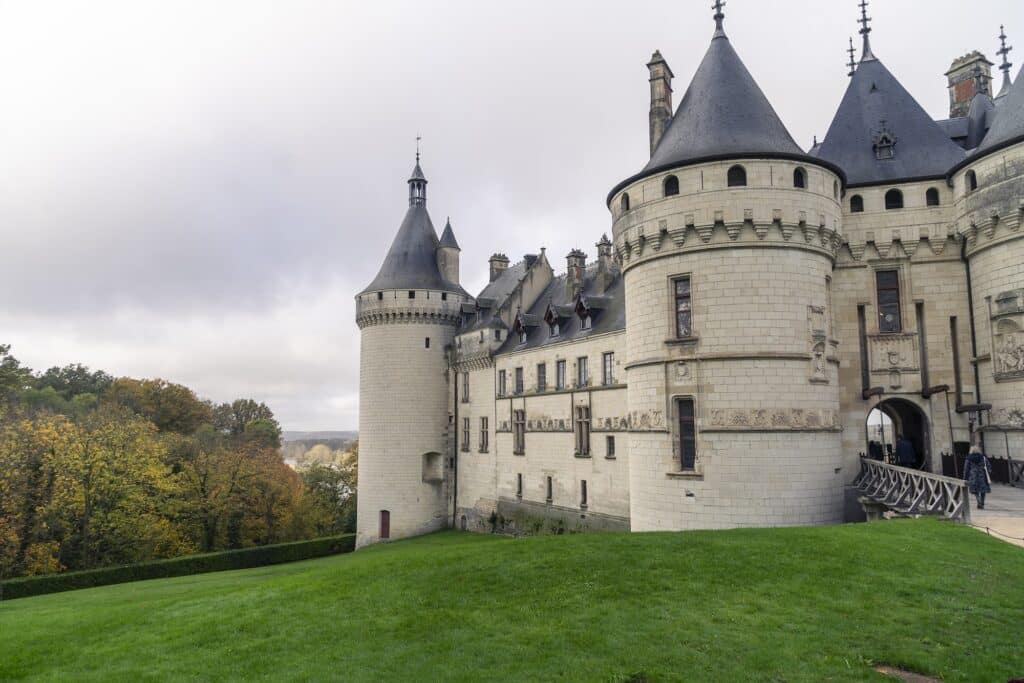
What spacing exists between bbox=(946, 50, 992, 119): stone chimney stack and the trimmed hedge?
4226cm

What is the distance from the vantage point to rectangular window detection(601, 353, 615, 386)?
3008 centimetres

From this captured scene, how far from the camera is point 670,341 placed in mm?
19266

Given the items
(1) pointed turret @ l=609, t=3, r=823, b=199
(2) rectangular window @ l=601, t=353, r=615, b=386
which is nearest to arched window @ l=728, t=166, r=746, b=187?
(1) pointed turret @ l=609, t=3, r=823, b=199

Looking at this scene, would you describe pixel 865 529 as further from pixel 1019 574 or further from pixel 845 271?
pixel 845 271

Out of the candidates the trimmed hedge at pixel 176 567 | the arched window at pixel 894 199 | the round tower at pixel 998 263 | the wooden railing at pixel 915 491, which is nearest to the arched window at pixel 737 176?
the arched window at pixel 894 199

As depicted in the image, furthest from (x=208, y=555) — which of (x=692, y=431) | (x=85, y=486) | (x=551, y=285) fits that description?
(x=692, y=431)

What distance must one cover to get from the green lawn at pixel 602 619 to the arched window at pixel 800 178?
9992 millimetres

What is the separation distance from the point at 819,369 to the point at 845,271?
4675 millimetres

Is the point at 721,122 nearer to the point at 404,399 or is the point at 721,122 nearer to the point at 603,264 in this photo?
the point at 603,264

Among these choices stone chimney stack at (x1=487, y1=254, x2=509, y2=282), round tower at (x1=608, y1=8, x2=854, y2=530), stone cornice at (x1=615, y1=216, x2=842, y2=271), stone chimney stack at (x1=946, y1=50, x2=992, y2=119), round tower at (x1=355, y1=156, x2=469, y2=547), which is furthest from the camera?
stone chimney stack at (x1=487, y1=254, x2=509, y2=282)

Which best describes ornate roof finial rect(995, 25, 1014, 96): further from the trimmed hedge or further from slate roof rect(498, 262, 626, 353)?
the trimmed hedge

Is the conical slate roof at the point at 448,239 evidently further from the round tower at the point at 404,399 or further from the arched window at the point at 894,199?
the arched window at the point at 894,199

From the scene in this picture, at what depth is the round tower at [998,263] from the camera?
61.7 ft

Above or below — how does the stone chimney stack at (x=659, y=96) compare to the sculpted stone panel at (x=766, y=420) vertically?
above
